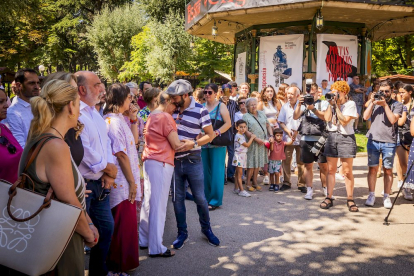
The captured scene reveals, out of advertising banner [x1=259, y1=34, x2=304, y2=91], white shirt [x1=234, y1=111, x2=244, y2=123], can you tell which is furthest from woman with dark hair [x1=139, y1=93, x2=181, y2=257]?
advertising banner [x1=259, y1=34, x2=304, y2=91]

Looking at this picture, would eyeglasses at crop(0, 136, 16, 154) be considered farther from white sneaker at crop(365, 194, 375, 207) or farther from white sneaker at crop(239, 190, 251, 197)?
white sneaker at crop(365, 194, 375, 207)

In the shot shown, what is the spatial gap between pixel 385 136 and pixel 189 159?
3.77 m

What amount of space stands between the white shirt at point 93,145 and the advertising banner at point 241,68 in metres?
12.3

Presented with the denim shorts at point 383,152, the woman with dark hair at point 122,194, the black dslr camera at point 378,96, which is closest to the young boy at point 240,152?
the denim shorts at point 383,152

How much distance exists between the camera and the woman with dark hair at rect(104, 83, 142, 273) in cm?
360

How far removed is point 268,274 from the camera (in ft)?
12.3

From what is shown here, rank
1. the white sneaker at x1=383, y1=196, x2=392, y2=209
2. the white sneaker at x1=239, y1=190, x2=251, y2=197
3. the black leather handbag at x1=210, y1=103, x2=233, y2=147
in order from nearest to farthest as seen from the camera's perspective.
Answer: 1. the black leather handbag at x1=210, y1=103, x2=233, y2=147
2. the white sneaker at x1=383, y1=196, x2=392, y2=209
3. the white sneaker at x1=239, y1=190, x2=251, y2=197

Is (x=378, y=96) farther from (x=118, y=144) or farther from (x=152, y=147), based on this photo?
(x=118, y=144)

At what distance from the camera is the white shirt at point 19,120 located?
3.95 m

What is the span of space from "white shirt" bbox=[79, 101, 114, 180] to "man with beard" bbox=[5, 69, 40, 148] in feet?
3.95

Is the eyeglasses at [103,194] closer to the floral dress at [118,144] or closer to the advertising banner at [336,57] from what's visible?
the floral dress at [118,144]

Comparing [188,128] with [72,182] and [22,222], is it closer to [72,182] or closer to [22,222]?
[72,182]

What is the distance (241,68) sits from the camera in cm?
1542

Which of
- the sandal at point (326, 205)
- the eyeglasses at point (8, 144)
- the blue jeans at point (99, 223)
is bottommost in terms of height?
the sandal at point (326, 205)
